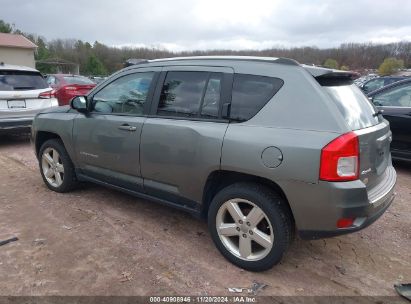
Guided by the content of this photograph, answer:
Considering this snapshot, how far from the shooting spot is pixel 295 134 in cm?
275

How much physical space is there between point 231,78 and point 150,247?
1738mm

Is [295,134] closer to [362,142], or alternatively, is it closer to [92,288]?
[362,142]

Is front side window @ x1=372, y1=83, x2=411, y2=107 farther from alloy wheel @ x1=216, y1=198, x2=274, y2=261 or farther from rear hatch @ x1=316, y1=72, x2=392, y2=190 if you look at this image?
alloy wheel @ x1=216, y1=198, x2=274, y2=261

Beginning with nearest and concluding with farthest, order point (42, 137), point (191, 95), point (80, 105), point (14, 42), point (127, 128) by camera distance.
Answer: point (191, 95), point (127, 128), point (80, 105), point (42, 137), point (14, 42)

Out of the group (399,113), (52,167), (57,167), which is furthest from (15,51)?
(399,113)

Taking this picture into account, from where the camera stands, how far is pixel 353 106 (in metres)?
3.05

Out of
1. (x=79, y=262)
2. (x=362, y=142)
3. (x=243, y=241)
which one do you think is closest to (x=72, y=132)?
(x=79, y=262)

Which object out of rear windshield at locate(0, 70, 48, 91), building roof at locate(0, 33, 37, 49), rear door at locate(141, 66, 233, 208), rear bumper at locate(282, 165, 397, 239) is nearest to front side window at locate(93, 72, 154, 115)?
rear door at locate(141, 66, 233, 208)

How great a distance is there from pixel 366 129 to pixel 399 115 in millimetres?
3447

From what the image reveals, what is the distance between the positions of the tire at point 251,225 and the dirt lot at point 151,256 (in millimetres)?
142

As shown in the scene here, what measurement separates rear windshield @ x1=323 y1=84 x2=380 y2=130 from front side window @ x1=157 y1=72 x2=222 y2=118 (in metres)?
0.95

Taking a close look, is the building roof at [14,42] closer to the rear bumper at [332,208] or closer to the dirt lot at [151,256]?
the dirt lot at [151,256]

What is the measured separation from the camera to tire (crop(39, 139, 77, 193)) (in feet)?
15.6

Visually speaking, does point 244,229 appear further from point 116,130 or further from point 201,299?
point 116,130
